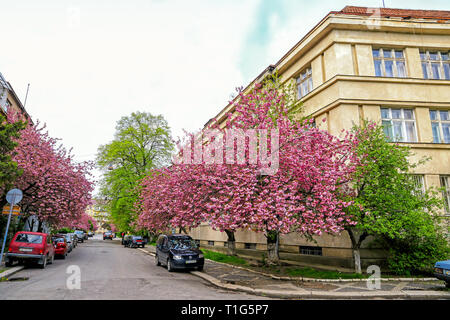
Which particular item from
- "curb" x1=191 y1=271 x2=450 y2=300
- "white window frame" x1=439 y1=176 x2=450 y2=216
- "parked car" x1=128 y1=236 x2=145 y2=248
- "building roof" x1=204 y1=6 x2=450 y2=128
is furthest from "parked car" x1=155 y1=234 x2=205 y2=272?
"parked car" x1=128 y1=236 x2=145 y2=248

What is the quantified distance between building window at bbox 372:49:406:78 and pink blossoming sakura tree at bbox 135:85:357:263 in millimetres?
7560

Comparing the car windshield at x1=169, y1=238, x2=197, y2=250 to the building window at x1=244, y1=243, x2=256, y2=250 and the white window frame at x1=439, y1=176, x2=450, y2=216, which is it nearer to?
the building window at x1=244, y1=243, x2=256, y2=250

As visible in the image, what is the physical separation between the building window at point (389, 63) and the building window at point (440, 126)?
2.94m

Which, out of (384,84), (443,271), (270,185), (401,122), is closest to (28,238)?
(270,185)

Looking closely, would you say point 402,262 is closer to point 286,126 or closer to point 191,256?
point 286,126

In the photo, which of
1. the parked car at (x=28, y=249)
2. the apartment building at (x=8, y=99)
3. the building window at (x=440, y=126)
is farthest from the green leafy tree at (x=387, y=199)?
the apartment building at (x=8, y=99)

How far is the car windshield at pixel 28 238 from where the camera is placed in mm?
14039

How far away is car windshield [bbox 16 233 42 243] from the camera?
14.0 m

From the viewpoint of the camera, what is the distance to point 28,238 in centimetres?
A: 1421

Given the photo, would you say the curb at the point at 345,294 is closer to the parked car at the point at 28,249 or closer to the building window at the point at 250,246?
the parked car at the point at 28,249

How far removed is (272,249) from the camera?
13.3 m

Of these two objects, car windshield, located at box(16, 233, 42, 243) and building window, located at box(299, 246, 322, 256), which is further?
building window, located at box(299, 246, 322, 256)

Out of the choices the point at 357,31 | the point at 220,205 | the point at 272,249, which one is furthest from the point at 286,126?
the point at 357,31

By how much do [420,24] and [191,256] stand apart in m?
18.9
